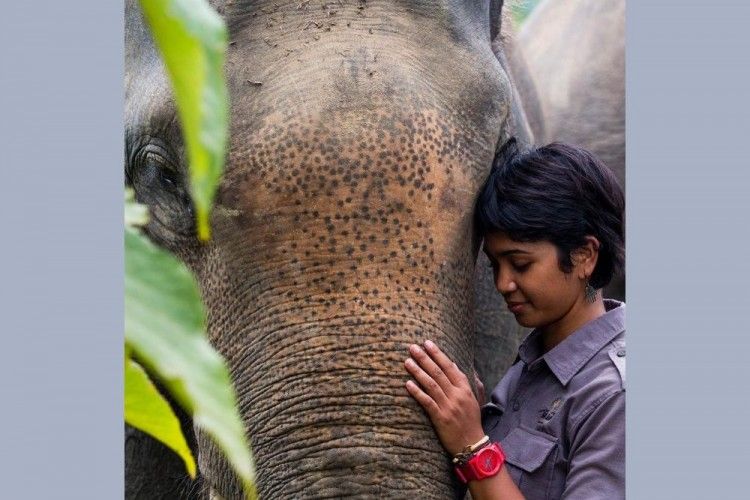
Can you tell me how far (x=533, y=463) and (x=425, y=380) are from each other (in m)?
0.31

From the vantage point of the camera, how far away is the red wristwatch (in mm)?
1611

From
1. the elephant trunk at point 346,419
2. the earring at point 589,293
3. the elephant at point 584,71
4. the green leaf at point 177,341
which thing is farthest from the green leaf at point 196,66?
the elephant at point 584,71

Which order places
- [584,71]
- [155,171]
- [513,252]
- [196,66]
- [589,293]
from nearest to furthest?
[196,66], [513,252], [589,293], [155,171], [584,71]

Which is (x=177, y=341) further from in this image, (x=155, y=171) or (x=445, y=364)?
(x=155, y=171)

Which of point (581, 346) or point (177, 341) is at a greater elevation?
point (177, 341)

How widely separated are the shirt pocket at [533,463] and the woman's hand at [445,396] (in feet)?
0.57

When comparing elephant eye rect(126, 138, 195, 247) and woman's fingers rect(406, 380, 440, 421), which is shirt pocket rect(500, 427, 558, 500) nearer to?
woman's fingers rect(406, 380, 440, 421)

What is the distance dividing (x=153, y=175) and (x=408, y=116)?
509 millimetres

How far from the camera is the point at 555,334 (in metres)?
1.85

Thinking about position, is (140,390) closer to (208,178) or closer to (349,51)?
(208,178)

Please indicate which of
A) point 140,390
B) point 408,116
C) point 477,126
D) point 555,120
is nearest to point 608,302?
point 477,126

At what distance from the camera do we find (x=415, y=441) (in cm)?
154

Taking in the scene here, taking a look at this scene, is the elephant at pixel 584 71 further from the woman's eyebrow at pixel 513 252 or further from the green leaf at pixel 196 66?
the green leaf at pixel 196 66

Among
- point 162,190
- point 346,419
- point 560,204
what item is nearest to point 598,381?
point 560,204
